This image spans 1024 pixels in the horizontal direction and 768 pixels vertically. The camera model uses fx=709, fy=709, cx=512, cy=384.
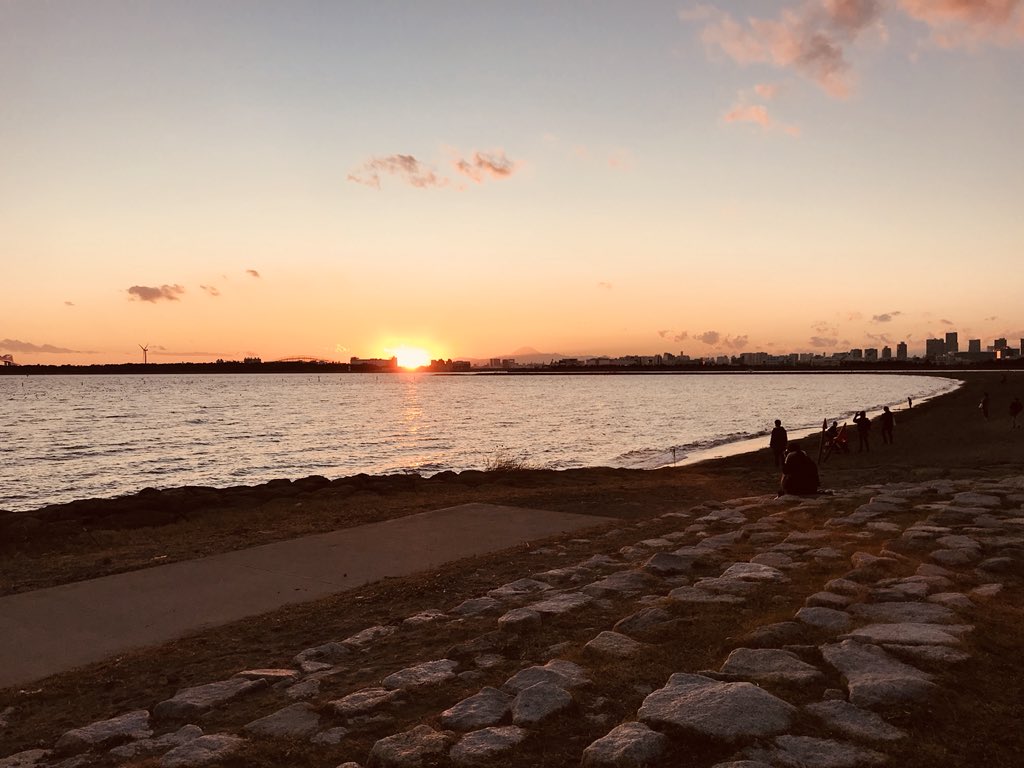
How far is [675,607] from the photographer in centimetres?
574

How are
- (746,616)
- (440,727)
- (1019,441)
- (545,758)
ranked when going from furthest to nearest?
(1019,441), (746,616), (440,727), (545,758)

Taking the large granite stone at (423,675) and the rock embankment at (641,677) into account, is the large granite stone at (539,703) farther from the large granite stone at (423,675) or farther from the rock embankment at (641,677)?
the large granite stone at (423,675)

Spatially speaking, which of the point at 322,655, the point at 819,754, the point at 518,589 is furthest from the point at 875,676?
the point at 322,655

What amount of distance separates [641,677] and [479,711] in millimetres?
1051

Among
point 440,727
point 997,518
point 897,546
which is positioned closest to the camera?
point 440,727

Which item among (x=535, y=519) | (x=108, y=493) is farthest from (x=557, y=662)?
(x=108, y=493)

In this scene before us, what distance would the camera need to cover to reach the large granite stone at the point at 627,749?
333 cm

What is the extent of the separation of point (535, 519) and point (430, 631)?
Result: 5126 mm

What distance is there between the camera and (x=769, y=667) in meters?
4.32

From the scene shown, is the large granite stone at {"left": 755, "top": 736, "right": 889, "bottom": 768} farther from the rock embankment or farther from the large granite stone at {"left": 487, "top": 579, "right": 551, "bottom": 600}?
the large granite stone at {"left": 487, "top": 579, "right": 551, "bottom": 600}

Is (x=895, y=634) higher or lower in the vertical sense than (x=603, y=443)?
higher

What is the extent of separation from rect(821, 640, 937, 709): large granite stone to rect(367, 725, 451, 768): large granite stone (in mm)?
2232

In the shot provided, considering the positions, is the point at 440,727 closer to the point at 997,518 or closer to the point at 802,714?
the point at 802,714

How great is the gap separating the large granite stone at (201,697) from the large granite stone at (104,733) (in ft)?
0.38
